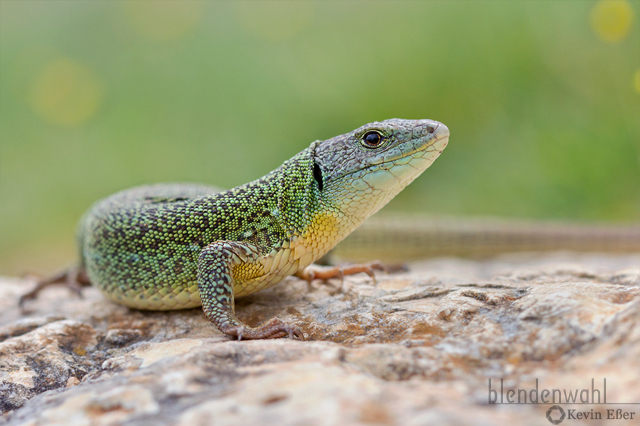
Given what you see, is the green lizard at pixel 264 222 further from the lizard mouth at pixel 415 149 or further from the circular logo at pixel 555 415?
the circular logo at pixel 555 415

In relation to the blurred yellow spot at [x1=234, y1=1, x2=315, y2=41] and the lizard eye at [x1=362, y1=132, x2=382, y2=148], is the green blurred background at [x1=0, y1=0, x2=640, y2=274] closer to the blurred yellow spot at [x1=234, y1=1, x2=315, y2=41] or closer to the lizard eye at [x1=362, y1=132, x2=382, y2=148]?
the blurred yellow spot at [x1=234, y1=1, x2=315, y2=41]

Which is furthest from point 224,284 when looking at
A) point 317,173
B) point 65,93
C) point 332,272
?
point 65,93

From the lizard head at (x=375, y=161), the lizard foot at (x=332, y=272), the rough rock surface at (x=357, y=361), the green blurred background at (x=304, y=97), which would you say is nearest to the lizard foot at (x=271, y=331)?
the rough rock surface at (x=357, y=361)

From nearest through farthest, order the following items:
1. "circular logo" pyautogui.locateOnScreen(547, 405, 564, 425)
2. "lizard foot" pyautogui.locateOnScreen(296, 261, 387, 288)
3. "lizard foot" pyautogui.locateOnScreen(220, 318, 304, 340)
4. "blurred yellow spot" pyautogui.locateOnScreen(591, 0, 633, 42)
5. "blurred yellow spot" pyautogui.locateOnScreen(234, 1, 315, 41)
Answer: "circular logo" pyautogui.locateOnScreen(547, 405, 564, 425), "lizard foot" pyautogui.locateOnScreen(220, 318, 304, 340), "lizard foot" pyautogui.locateOnScreen(296, 261, 387, 288), "blurred yellow spot" pyautogui.locateOnScreen(591, 0, 633, 42), "blurred yellow spot" pyautogui.locateOnScreen(234, 1, 315, 41)

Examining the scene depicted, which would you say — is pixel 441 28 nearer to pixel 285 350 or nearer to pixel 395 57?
pixel 395 57

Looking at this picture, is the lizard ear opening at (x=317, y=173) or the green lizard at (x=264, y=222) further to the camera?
the lizard ear opening at (x=317, y=173)

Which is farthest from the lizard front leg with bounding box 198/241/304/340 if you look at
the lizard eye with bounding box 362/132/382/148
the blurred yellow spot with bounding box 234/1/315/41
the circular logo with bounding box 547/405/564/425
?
the blurred yellow spot with bounding box 234/1/315/41
